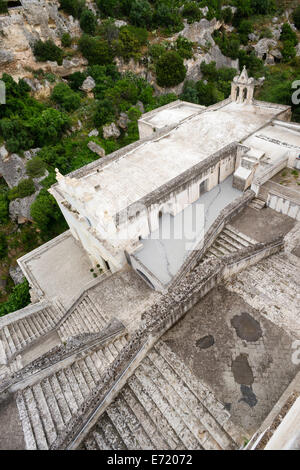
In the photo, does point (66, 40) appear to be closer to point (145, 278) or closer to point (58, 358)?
point (145, 278)

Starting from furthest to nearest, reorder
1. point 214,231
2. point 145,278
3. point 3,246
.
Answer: point 3,246, point 145,278, point 214,231

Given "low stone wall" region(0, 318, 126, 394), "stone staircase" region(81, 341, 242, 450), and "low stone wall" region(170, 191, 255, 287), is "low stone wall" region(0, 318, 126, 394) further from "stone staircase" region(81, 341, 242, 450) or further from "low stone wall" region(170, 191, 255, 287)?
"low stone wall" region(170, 191, 255, 287)

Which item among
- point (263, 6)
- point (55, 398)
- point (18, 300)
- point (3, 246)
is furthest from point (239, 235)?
point (263, 6)

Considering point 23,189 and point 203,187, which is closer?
point 203,187

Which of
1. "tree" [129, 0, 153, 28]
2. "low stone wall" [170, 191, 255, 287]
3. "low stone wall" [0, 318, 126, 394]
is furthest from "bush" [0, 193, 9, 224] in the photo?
"tree" [129, 0, 153, 28]

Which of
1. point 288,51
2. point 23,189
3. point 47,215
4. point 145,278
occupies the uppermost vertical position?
point 288,51
